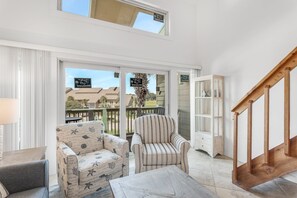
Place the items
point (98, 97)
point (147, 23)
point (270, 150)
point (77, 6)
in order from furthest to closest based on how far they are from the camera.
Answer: point (147, 23) → point (98, 97) → point (77, 6) → point (270, 150)

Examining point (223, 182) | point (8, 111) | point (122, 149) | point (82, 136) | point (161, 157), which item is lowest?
point (223, 182)

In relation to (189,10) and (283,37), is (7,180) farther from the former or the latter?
(189,10)

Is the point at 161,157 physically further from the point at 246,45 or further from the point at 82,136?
the point at 246,45

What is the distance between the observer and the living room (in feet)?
7.52

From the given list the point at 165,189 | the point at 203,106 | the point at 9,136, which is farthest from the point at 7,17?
the point at 203,106

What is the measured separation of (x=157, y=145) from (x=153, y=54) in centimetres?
193

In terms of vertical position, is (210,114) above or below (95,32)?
below

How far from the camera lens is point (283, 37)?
2.49 meters

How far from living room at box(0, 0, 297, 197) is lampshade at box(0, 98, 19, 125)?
0.85 meters

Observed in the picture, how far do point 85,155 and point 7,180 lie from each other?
893 mm

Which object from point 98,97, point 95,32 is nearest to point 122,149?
point 98,97

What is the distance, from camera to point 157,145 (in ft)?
8.16

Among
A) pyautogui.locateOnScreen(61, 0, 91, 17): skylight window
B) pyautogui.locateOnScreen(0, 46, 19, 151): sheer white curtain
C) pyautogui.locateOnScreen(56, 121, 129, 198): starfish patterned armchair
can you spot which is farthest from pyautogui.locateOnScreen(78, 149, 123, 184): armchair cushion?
pyautogui.locateOnScreen(61, 0, 91, 17): skylight window

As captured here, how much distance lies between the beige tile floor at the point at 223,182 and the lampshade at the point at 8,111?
49.7 inches
